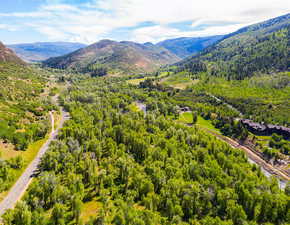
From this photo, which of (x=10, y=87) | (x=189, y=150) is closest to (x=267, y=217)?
(x=189, y=150)

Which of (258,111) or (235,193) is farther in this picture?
(258,111)

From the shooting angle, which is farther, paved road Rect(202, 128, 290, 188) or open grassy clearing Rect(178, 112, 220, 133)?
open grassy clearing Rect(178, 112, 220, 133)

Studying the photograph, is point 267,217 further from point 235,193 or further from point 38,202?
point 38,202

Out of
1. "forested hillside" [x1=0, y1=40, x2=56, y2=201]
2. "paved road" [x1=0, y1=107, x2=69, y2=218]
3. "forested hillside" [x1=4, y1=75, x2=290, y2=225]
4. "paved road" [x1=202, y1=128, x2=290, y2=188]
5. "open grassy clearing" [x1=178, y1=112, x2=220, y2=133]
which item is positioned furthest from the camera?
"open grassy clearing" [x1=178, y1=112, x2=220, y2=133]

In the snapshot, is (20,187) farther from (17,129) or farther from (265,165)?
(265,165)

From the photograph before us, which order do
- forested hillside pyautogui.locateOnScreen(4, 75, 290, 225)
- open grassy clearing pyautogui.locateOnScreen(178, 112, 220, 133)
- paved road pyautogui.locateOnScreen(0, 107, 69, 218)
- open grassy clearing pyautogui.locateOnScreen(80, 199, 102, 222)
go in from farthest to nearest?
open grassy clearing pyautogui.locateOnScreen(178, 112, 220, 133)
paved road pyautogui.locateOnScreen(0, 107, 69, 218)
open grassy clearing pyautogui.locateOnScreen(80, 199, 102, 222)
forested hillside pyautogui.locateOnScreen(4, 75, 290, 225)

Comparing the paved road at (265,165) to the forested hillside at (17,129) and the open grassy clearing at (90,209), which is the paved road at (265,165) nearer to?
the open grassy clearing at (90,209)

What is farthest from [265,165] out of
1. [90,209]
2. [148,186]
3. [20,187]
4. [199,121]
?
[20,187]

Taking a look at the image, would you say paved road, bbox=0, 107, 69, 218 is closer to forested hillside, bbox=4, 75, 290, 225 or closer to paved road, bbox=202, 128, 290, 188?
forested hillside, bbox=4, 75, 290, 225

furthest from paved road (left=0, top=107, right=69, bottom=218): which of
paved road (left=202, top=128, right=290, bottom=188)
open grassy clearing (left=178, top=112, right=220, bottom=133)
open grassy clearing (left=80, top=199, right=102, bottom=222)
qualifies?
open grassy clearing (left=178, top=112, right=220, bottom=133)
